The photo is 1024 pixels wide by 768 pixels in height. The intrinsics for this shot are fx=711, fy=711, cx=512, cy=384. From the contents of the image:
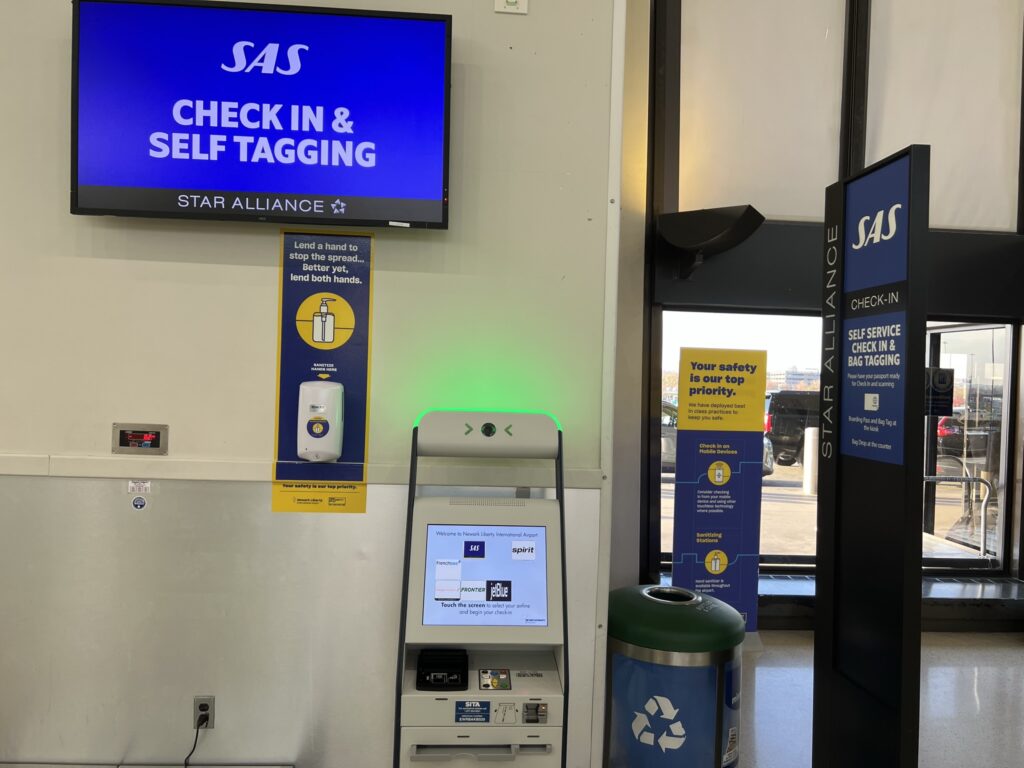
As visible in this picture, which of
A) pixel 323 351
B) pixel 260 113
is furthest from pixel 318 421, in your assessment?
pixel 260 113

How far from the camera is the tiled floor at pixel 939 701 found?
11.0 feet

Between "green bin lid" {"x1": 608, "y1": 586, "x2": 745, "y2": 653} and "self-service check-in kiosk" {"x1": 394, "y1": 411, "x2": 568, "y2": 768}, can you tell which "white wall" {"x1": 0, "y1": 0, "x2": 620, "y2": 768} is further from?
"green bin lid" {"x1": 608, "y1": 586, "x2": 745, "y2": 653}

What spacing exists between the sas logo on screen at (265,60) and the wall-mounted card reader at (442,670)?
1821 millimetres

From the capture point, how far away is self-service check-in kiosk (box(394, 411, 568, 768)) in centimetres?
202

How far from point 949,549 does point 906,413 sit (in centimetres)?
441

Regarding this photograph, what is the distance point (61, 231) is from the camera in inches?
88.2

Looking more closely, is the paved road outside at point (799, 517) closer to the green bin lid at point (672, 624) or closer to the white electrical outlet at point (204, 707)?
the green bin lid at point (672, 624)

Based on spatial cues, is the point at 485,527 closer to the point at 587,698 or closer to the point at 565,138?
the point at 587,698

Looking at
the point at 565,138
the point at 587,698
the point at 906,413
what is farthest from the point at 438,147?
the point at 587,698

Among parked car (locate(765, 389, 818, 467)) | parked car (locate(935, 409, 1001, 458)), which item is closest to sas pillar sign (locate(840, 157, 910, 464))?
parked car (locate(765, 389, 818, 467))

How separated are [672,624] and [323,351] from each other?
5.05 ft

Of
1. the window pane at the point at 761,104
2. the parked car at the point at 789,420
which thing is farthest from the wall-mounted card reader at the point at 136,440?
the parked car at the point at 789,420

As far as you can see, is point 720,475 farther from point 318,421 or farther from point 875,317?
point 318,421

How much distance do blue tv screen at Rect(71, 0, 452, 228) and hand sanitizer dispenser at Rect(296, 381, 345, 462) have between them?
20.8 inches
